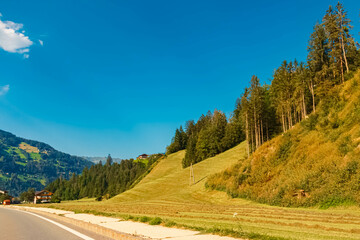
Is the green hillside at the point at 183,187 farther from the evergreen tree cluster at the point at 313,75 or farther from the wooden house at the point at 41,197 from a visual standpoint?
the wooden house at the point at 41,197

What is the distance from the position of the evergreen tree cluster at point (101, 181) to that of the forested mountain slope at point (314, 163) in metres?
115

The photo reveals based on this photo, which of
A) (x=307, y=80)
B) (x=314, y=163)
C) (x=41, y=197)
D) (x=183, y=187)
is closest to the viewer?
(x=314, y=163)

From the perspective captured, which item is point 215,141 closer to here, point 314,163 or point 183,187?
point 183,187

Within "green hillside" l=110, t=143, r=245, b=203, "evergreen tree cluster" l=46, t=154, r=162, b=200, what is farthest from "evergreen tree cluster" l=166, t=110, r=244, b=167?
"evergreen tree cluster" l=46, t=154, r=162, b=200

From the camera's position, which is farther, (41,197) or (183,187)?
(41,197)

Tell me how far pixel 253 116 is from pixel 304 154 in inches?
1412

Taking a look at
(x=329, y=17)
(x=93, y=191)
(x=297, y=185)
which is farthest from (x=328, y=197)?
(x=93, y=191)

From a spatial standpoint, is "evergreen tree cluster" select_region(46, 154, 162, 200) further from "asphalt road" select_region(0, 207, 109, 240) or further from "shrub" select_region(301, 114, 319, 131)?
"asphalt road" select_region(0, 207, 109, 240)

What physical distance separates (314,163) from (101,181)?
165 metres

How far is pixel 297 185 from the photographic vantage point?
3012 cm

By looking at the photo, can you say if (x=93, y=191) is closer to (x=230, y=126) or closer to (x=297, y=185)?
(x=230, y=126)

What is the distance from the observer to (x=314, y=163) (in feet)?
104

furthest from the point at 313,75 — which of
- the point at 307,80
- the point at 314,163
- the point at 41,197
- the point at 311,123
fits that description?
the point at 41,197

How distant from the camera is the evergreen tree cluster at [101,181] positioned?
15650 centimetres
